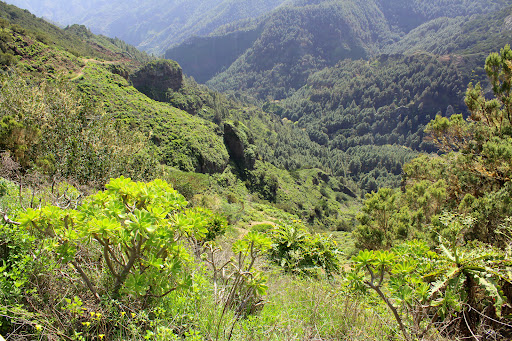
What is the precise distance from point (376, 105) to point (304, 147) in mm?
71910

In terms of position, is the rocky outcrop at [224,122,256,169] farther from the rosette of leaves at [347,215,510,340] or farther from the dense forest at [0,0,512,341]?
the rosette of leaves at [347,215,510,340]

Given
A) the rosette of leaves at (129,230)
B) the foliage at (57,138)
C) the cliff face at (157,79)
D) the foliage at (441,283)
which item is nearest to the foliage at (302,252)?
the foliage at (441,283)

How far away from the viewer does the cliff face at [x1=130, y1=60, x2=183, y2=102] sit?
56250mm

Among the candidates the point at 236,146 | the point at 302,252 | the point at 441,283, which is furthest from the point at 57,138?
the point at 236,146

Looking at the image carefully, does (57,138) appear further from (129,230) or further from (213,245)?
(129,230)

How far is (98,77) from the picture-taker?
Result: 132ft

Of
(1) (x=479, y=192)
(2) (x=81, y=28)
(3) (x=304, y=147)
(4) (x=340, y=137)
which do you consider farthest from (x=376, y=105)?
(1) (x=479, y=192)

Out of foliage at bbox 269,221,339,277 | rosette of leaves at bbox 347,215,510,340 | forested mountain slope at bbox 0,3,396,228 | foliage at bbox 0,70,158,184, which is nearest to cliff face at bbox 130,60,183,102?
forested mountain slope at bbox 0,3,396,228

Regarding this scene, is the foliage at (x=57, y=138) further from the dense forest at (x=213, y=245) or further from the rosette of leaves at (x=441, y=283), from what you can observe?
the rosette of leaves at (x=441, y=283)

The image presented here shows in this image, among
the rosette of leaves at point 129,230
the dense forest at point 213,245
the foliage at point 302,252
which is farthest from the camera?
the foliage at point 302,252

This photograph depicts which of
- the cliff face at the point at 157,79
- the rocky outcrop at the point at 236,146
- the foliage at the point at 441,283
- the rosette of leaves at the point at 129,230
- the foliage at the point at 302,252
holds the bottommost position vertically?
the rocky outcrop at the point at 236,146

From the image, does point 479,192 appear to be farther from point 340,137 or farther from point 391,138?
point 391,138

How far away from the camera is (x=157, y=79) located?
59750 millimetres

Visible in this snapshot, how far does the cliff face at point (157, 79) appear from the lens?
56.2 metres
